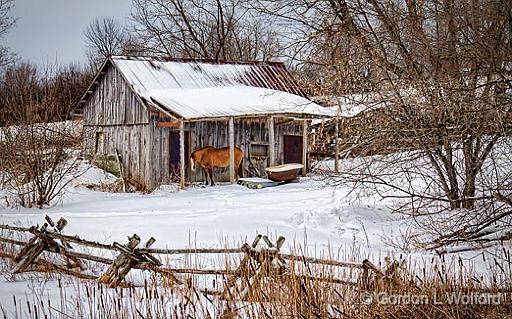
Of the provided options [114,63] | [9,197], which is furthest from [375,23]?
[114,63]

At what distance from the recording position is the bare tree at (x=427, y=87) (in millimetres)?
7723

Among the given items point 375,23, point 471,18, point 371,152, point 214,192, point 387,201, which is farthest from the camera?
point 214,192

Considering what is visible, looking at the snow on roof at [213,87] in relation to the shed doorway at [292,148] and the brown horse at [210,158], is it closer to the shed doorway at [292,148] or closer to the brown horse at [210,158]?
the brown horse at [210,158]

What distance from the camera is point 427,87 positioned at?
27.3 ft

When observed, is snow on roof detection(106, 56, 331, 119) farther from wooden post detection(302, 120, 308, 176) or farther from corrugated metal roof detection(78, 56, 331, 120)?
wooden post detection(302, 120, 308, 176)

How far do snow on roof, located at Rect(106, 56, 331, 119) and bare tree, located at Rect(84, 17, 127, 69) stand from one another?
13.3m

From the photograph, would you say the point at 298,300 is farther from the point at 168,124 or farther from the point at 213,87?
the point at 213,87

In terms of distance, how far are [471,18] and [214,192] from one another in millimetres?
9000

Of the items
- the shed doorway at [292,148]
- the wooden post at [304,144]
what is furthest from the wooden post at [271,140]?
the shed doorway at [292,148]

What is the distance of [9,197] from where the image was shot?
13.5 m

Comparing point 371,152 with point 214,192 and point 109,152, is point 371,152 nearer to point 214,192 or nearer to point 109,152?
point 214,192

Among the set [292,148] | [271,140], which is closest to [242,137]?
[271,140]

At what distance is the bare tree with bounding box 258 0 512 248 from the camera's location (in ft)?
25.3

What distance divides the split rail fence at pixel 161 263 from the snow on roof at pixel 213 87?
9.16m
